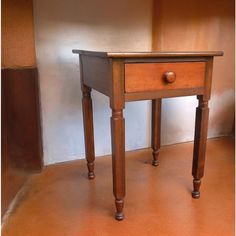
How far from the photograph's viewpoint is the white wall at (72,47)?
47.7 inches

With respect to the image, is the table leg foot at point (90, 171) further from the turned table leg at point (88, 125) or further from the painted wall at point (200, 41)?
the painted wall at point (200, 41)

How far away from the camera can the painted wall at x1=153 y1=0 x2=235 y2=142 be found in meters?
1.39

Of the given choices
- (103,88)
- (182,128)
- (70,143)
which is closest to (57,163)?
(70,143)

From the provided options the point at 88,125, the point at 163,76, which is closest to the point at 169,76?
the point at 163,76

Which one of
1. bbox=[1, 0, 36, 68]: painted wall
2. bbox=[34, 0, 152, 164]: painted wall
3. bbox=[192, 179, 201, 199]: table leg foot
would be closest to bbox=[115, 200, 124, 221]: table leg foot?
bbox=[192, 179, 201, 199]: table leg foot

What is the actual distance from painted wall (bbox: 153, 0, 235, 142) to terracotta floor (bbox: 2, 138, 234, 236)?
303mm

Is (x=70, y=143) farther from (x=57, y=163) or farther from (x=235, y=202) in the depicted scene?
(x=235, y=202)

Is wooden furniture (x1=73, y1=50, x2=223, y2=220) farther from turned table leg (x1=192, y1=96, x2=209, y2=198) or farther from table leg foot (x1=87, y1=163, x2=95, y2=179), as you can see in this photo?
table leg foot (x1=87, y1=163, x2=95, y2=179)

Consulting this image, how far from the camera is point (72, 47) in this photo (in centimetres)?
126

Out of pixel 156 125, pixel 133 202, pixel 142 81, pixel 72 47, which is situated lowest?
pixel 133 202

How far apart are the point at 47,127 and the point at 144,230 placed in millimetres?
717

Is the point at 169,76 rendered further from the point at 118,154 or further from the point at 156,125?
the point at 156,125

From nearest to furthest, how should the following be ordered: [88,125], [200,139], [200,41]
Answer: [200,139], [88,125], [200,41]

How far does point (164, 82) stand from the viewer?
0.84 metres
